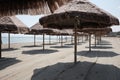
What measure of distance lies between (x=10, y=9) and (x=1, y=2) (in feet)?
1.01

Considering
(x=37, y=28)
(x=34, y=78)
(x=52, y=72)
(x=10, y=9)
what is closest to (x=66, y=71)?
A: (x=52, y=72)

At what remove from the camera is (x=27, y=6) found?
5.79m

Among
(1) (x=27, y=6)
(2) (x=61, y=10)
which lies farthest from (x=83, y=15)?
(1) (x=27, y=6)

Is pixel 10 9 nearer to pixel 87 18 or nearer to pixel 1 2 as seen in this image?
pixel 1 2

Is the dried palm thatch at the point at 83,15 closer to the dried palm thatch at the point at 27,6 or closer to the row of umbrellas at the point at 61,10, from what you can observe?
the row of umbrellas at the point at 61,10

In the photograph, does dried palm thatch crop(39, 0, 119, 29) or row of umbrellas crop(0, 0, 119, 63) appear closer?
row of umbrellas crop(0, 0, 119, 63)

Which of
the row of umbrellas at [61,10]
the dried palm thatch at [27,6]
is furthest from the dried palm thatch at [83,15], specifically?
the dried palm thatch at [27,6]

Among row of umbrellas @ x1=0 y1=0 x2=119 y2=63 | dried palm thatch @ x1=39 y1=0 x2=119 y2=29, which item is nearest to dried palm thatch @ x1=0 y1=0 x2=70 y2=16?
row of umbrellas @ x1=0 y1=0 x2=119 y2=63

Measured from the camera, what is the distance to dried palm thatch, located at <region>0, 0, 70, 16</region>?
5672 millimetres

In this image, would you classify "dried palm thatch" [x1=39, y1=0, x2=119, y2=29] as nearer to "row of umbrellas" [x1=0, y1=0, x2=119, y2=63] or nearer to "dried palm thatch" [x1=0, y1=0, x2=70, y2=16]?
"row of umbrellas" [x1=0, y1=0, x2=119, y2=63]

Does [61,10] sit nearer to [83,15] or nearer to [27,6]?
[83,15]

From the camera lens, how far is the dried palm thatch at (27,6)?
5.67 metres

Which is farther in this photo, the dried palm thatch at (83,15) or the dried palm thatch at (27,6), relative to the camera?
the dried palm thatch at (83,15)

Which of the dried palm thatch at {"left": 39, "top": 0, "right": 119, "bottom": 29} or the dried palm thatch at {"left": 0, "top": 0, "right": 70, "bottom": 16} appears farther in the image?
the dried palm thatch at {"left": 39, "top": 0, "right": 119, "bottom": 29}
